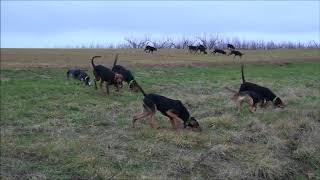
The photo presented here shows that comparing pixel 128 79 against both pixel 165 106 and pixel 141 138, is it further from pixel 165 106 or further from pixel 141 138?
pixel 141 138

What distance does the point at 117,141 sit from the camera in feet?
39.8

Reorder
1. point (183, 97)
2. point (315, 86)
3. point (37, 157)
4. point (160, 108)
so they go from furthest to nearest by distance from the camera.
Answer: point (315, 86), point (183, 97), point (160, 108), point (37, 157)

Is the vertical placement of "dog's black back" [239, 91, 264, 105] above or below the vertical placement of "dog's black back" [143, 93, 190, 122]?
below

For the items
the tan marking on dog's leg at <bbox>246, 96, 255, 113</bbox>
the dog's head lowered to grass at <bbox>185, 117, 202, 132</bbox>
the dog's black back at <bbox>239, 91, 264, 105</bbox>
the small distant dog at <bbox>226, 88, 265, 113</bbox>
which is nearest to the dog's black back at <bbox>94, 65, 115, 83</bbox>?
the small distant dog at <bbox>226, 88, 265, 113</bbox>

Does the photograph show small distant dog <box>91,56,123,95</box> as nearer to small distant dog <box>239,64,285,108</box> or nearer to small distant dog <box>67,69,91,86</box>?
small distant dog <box>67,69,91,86</box>

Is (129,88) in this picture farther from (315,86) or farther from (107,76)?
(315,86)

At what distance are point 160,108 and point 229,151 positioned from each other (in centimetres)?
240

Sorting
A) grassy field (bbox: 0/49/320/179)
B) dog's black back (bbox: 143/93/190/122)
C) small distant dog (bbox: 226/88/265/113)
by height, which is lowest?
grassy field (bbox: 0/49/320/179)

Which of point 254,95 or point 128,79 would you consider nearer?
point 254,95

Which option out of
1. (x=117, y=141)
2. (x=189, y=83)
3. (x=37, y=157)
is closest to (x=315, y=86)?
(x=189, y=83)

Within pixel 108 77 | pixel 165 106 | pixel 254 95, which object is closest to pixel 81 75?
pixel 108 77

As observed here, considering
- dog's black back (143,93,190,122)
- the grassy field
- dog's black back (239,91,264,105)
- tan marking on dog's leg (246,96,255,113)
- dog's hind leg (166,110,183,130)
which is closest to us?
the grassy field

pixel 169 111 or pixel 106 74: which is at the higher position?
pixel 106 74

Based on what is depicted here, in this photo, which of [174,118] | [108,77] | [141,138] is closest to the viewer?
[141,138]
